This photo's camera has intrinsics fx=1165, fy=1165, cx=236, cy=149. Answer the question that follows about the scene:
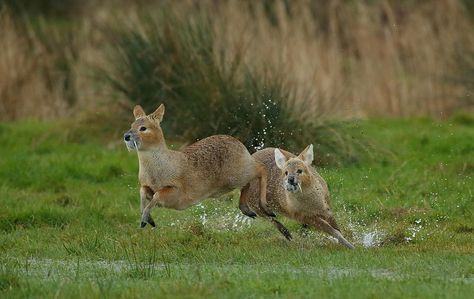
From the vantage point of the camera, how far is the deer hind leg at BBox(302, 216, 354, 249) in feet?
36.1

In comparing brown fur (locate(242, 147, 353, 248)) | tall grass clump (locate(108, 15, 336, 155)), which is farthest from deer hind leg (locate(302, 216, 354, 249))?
tall grass clump (locate(108, 15, 336, 155))

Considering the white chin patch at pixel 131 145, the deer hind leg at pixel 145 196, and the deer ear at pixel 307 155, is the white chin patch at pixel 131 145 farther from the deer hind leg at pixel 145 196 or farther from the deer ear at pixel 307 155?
the deer ear at pixel 307 155

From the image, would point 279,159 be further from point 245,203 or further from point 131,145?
point 131,145

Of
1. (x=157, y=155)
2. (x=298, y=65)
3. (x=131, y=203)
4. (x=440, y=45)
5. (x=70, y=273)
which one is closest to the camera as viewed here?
(x=70, y=273)

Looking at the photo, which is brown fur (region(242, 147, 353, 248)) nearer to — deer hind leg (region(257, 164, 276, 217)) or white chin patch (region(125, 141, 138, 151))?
deer hind leg (region(257, 164, 276, 217))

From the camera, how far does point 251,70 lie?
1611 centimetres

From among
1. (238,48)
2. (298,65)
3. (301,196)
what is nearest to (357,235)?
(301,196)

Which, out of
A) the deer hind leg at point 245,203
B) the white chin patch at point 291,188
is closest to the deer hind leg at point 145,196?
the deer hind leg at point 245,203

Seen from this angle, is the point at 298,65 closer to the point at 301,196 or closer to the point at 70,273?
the point at 301,196

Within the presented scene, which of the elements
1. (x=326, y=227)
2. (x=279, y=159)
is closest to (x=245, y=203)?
(x=279, y=159)

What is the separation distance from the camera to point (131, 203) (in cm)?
1392

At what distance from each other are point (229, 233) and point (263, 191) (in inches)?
34.5

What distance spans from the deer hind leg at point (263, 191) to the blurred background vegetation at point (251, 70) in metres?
3.48

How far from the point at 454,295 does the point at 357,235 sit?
3.55 meters
